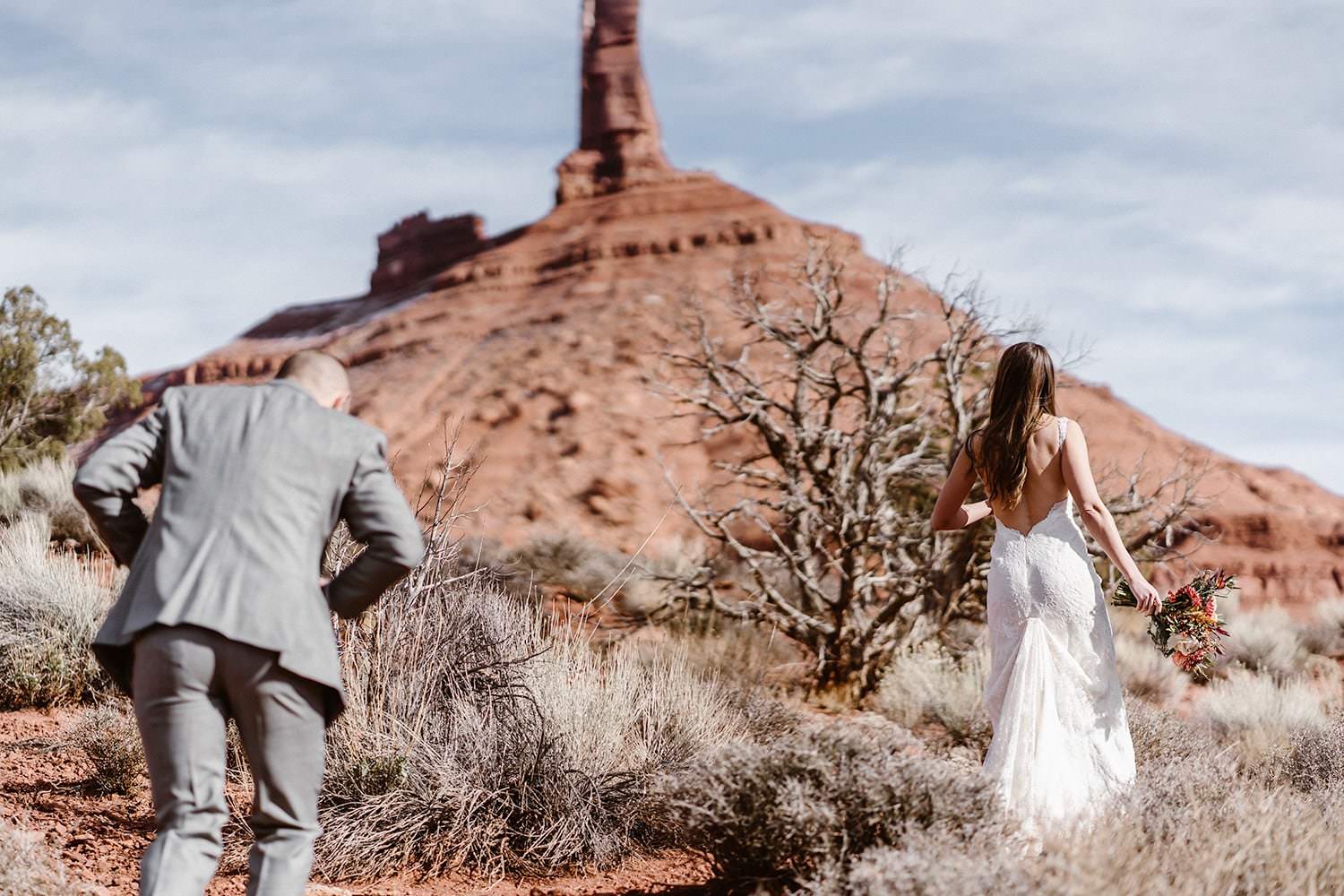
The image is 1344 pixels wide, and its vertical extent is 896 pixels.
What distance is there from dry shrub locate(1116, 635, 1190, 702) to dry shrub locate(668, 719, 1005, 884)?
24.1 feet

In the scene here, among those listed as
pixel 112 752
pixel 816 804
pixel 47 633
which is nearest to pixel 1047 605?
pixel 816 804

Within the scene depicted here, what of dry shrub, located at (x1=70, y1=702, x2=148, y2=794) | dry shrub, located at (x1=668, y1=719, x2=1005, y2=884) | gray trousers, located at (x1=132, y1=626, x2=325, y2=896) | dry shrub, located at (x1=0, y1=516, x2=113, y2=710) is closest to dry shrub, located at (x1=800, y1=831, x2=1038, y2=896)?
dry shrub, located at (x1=668, y1=719, x2=1005, y2=884)

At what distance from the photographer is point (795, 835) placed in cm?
371

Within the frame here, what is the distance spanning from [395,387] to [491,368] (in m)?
3.02

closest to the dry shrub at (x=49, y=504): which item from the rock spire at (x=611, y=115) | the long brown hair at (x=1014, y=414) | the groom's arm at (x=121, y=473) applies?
the groom's arm at (x=121, y=473)

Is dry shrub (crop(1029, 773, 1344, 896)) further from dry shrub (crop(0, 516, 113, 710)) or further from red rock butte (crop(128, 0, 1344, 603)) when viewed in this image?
red rock butte (crop(128, 0, 1344, 603))

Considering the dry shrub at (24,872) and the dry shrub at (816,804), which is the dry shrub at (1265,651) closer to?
the dry shrub at (816,804)

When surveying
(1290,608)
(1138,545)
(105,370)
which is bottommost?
(1290,608)

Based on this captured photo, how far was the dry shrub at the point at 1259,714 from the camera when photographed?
7.76 meters

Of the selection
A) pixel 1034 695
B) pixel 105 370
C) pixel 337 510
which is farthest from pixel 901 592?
pixel 105 370

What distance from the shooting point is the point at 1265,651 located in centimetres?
1323

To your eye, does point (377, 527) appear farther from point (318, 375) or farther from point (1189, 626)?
point (1189, 626)

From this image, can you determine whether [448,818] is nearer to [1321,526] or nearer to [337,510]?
[337,510]

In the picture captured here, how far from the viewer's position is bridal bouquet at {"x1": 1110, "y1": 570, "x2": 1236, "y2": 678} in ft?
14.4
